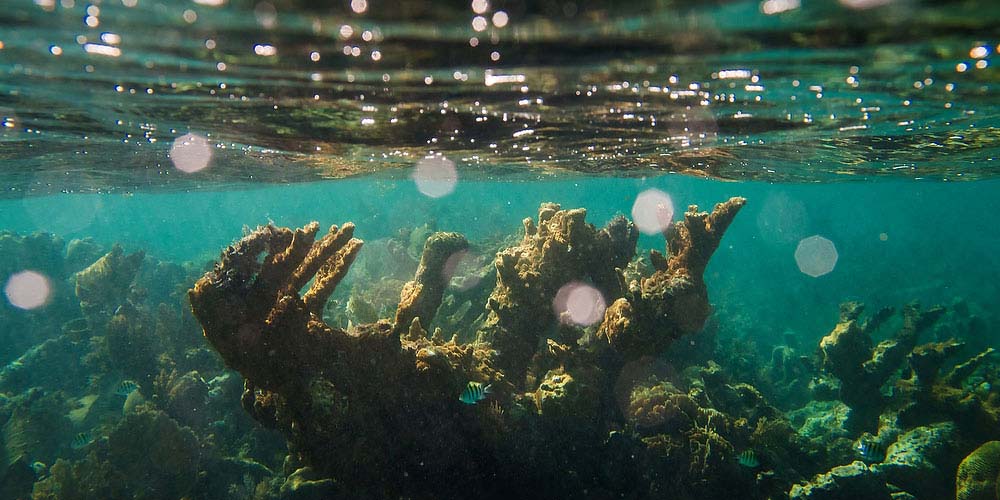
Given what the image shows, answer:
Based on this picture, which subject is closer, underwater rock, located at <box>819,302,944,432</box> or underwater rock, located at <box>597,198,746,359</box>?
underwater rock, located at <box>597,198,746,359</box>

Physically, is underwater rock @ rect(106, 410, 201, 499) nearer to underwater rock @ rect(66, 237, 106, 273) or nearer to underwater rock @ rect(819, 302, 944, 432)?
underwater rock @ rect(819, 302, 944, 432)

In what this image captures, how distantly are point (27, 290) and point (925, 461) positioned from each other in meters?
33.6

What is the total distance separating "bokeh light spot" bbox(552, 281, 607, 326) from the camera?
10516 mm

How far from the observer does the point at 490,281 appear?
17125 millimetres

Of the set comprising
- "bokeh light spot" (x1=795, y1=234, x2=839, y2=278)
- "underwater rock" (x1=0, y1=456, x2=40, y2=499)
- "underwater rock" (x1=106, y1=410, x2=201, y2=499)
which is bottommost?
"bokeh light spot" (x1=795, y1=234, x2=839, y2=278)

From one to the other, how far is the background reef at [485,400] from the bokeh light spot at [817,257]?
105ft

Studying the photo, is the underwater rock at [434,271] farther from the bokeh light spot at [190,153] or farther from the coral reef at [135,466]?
the bokeh light spot at [190,153]

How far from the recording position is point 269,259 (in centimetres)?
766

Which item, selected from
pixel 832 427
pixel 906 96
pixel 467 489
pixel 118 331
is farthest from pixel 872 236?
pixel 118 331

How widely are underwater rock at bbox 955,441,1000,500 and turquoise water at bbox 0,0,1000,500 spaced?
0.06 metres

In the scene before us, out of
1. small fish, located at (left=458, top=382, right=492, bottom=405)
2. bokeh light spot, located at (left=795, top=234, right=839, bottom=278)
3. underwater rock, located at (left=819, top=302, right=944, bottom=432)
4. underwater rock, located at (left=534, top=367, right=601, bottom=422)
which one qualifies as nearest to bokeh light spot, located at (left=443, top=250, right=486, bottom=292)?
underwater rock, located at (left=534, top=367, right=601, bottom=422)

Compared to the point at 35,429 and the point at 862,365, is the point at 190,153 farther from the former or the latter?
the point at 862,365

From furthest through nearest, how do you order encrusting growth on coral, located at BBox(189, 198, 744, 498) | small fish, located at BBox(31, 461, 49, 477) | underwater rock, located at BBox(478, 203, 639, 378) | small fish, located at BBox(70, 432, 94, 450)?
small fish, located at BBox(31, 461, 49, 477) → small fish, located at BBox(70, 432, 94, 450) → underwater rock, located at BBox(478, 203, 639, 378) → encrusting growth on coral, located at BBox(189, 198, 744, 498)

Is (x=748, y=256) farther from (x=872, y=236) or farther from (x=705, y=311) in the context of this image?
(x=705, y=311)
